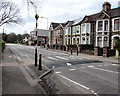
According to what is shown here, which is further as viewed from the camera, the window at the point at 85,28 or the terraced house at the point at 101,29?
the window at the point at 85,28

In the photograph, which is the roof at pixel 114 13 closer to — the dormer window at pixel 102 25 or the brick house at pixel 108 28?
the brick house at pixel 108 28

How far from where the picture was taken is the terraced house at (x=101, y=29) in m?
28.9

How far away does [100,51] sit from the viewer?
89.1ft

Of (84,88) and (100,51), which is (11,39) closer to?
(100,51)

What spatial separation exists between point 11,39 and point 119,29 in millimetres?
129598

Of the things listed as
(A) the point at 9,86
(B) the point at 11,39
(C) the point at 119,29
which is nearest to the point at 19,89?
(A) the point at 9,86

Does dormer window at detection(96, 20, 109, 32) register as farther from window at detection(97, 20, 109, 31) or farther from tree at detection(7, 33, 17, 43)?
tree at detection(7, 33, 17, 43)

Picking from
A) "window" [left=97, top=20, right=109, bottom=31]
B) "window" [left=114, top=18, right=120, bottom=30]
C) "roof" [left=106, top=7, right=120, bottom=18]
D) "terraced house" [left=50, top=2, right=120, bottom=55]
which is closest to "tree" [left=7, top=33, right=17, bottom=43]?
"terraced house" [left=50, top=2, right=120, bottom=55]

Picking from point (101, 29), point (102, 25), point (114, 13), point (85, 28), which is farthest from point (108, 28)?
point (85, 28)

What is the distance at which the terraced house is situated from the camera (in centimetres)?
2886

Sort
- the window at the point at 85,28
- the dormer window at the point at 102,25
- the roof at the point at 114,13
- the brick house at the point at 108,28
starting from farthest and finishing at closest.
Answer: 1. the window at the point at 85,28
2. the dormer window at the point at 102,25
3. the roof at the point at 114,13
4. the brick house at the point at 108,28

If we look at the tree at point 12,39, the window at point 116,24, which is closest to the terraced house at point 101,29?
the window at point 116,24

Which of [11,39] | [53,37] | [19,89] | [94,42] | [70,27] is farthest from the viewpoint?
[11,39]

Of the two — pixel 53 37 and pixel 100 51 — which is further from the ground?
pixel 53 37
